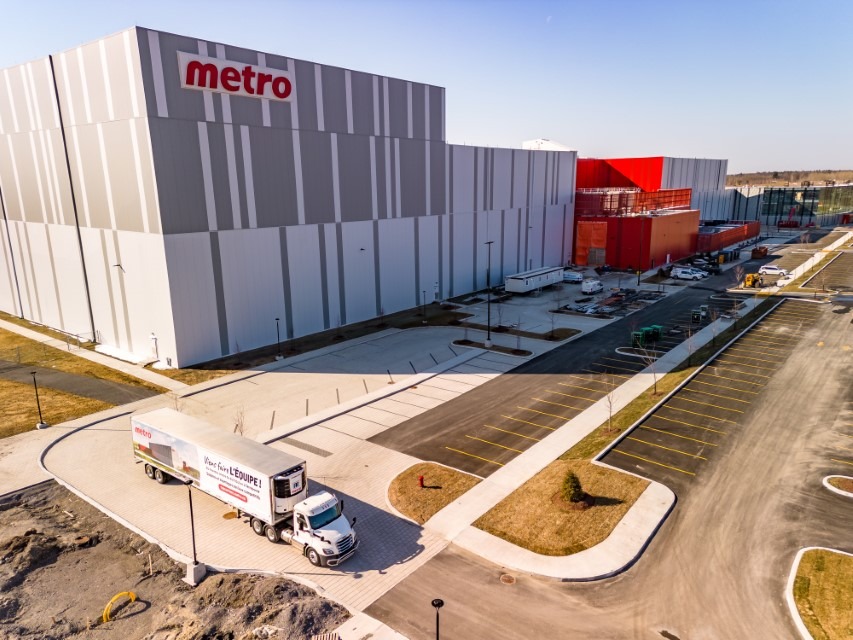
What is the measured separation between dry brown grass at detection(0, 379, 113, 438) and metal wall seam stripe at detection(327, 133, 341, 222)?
25.5 m

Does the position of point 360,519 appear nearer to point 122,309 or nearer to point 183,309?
point 183,309

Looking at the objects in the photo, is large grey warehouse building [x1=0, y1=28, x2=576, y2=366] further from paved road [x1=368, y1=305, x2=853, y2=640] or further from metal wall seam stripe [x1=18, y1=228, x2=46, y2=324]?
paved road [x1=368, y1=305, x2=853, y2=640]

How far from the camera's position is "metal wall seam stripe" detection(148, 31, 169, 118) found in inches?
1497

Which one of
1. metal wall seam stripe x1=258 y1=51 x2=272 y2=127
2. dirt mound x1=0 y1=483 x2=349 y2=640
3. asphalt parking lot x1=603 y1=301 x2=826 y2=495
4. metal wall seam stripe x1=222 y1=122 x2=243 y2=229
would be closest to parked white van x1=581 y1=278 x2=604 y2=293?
asphalt parking lot x1=603 y1=301 x2=826 y2=495

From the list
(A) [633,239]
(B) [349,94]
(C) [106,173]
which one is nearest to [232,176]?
(C) [106,173]

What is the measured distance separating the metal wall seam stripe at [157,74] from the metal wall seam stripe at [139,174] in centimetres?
237

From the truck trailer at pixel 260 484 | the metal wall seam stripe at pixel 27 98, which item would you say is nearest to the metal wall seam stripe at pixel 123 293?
the metal wall seam stripe at pixel 27 98

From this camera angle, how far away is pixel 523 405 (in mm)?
35375

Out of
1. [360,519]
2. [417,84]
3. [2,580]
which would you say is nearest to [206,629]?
[360,519]

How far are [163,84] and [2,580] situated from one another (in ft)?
106

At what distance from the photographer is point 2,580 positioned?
20406 millimetres

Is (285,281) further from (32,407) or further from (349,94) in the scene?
(32,407)

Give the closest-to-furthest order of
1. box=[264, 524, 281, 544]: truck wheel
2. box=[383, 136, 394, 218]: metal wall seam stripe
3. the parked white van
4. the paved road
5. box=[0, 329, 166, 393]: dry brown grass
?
1. the paved road
2. box=[264, 524, 281, 544]: truck wheel
3. box=[0, 329, 166, 393]: dry brown grass
4. box=[383, 136, 394, 218]: metal wall seam stripe
5. the parked white van

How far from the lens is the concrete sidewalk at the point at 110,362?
40.0m
